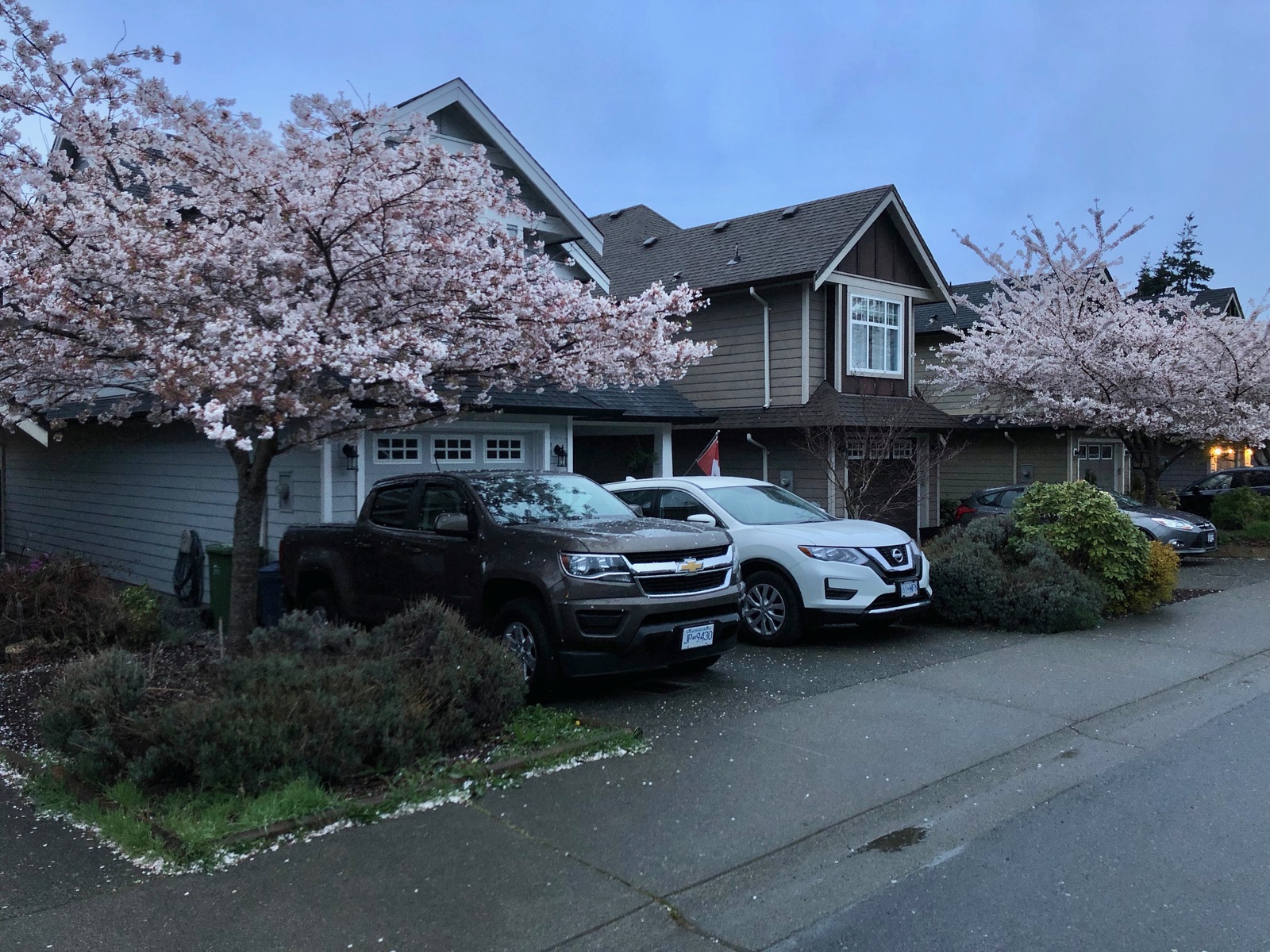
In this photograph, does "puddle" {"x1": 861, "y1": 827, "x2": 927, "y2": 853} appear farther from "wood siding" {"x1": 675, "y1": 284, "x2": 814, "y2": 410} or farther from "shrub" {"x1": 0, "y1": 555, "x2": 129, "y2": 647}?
"wood siding" {"x1": 675, "y1": 284, "x2": 814, "y2": 410}

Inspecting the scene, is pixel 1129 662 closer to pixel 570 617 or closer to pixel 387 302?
pixel 570 617

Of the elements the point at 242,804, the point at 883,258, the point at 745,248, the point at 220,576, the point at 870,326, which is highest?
the point at 745,248

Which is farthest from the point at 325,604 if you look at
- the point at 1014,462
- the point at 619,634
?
the point at 1014,462

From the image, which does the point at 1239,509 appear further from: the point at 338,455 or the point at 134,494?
the point at 134,494

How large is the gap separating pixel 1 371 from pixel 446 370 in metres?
3.23

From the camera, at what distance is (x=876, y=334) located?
19.0 metres

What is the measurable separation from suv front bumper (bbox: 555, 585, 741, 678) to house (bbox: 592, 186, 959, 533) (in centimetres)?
986

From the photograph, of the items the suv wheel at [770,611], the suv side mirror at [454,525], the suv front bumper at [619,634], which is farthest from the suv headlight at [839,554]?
the suv side mirror at [454,525]

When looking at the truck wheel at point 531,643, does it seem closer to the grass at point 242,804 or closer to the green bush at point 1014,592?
the grass at point 242,804

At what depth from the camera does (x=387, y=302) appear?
7641 millimetres

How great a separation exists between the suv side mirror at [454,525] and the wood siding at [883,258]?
456 inches

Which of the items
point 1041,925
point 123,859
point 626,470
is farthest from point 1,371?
point 626,470

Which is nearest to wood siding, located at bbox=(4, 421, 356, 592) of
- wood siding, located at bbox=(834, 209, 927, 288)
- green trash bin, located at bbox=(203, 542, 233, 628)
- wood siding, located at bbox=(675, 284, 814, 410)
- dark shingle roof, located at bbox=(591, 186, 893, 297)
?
green trash bin, located at bbox=(203, 542, 233, 628)

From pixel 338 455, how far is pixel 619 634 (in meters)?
5.39
